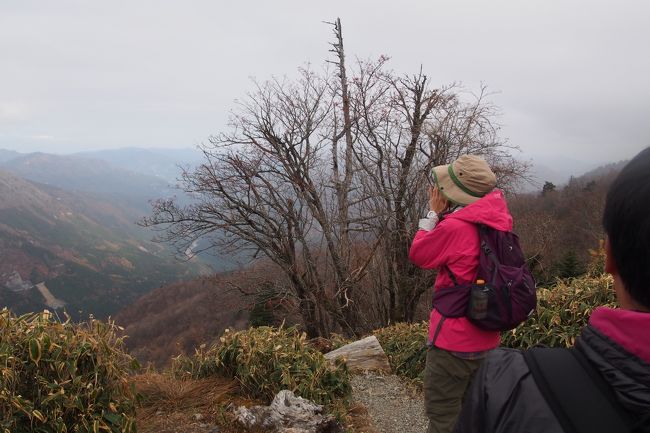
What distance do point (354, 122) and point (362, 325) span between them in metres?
5.66

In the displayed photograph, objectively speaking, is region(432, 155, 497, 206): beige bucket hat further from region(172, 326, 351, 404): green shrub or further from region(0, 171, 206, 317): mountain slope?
region(0, 171, 206, 317): mountain slope

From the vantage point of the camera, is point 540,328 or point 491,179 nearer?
point 491,179

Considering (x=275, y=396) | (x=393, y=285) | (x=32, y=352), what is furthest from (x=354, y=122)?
(x=32, y=352)

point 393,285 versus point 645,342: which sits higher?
point 645,342

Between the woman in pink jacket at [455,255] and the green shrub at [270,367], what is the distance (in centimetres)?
173

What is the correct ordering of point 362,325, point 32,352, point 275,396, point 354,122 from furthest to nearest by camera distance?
point 362,325, point 354,122, point 275,396, point 32,352

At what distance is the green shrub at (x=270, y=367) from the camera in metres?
4.09

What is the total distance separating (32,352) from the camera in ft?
9.70

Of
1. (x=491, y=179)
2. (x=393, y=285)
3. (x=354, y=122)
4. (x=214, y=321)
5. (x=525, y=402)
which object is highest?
(x=354, y=122)

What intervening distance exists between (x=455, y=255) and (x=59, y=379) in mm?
2804

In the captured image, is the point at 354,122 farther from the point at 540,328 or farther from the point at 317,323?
the point at 540,328

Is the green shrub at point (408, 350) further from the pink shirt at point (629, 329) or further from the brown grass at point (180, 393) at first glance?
the pink shirt at point (629, 329)

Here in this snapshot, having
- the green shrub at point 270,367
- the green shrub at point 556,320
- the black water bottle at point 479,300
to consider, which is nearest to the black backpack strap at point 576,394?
the black water bottle at point 479,300

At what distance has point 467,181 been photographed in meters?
2.50
